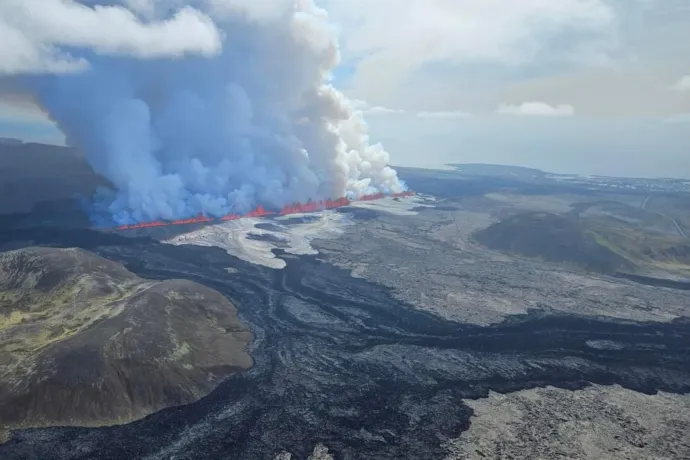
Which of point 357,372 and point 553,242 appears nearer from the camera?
point 357,372

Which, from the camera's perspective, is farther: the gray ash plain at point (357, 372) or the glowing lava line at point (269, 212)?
the glowing lava line at point (269, 212)

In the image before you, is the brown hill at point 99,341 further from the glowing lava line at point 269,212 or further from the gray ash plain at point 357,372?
the glowing lava line at point 269,212

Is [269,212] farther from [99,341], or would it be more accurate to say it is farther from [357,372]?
[357,372]

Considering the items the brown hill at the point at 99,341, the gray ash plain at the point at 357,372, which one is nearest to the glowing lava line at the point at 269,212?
the gray ash plain at the point at 357,372

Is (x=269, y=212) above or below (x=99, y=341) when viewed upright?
above

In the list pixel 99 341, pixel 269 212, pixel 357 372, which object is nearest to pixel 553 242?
pixel 269 212

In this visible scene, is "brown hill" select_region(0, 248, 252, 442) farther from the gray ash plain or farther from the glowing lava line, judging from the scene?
the glowing lava line

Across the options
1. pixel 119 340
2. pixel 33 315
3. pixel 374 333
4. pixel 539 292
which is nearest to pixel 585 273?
pixel 539 292
